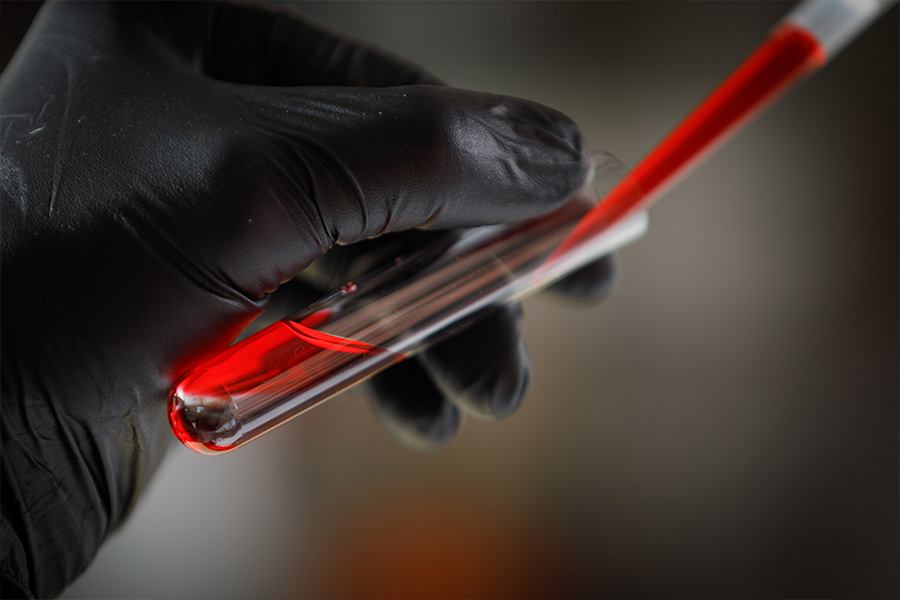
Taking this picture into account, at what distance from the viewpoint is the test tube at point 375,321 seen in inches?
15.7

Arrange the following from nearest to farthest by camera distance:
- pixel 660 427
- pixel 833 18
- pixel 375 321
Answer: pixel 833 18 < pixel 375 321 < pixel 660 427

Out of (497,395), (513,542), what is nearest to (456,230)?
(497,395)

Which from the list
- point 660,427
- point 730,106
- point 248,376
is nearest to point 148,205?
point 248,376

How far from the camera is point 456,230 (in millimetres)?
494

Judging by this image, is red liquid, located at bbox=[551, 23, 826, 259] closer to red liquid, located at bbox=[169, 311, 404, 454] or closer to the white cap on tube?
the white cap on tube

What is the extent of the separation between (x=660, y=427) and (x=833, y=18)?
67cm

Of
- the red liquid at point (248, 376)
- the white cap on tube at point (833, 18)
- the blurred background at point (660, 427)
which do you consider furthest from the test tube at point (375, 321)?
the blurred background at point (660, 427)

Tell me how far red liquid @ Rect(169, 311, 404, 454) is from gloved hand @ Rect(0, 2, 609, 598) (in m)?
0.03

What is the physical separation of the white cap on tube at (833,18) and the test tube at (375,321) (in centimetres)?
16

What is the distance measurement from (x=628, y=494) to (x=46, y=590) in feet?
2.24

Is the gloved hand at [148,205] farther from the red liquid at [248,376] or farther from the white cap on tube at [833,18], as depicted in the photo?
the white cap on tube at [833,18]

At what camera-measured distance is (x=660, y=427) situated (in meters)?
0.92

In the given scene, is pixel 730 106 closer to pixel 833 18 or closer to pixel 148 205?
pixel 833 18

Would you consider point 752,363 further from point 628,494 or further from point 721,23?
point 721,23
